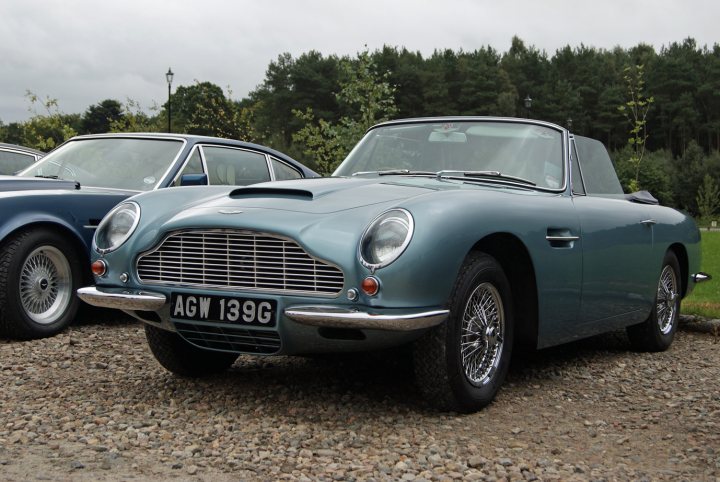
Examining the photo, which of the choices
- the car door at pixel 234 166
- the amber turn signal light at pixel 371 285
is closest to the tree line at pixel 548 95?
the car door at pixel 234 166

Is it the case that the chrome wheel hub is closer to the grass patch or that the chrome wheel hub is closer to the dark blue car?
the grass patch

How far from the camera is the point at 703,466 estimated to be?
3.47 metres

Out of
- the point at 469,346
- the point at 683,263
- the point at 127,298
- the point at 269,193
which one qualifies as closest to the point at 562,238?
the point at 469,346

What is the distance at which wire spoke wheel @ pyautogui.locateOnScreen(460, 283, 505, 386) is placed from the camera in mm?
4113

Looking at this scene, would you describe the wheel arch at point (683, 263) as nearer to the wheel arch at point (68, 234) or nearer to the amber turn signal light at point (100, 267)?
the amber turn signal light at point (100, 267)

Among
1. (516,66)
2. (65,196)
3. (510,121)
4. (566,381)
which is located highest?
(516,66)

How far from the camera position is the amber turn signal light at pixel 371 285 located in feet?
12.1

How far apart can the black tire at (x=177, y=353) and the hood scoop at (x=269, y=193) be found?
87cm

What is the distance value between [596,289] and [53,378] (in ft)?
10.2

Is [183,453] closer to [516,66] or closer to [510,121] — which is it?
[510,121]

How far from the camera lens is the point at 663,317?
251 inches

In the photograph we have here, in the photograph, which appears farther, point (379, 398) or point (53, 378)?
point (53, 378)

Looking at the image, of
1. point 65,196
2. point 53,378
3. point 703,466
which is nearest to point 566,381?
point 703,466

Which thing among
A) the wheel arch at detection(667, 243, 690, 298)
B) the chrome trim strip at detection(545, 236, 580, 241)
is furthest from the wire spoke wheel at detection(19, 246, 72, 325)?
the wheel arch at detection(667, 243, 690, 298)
